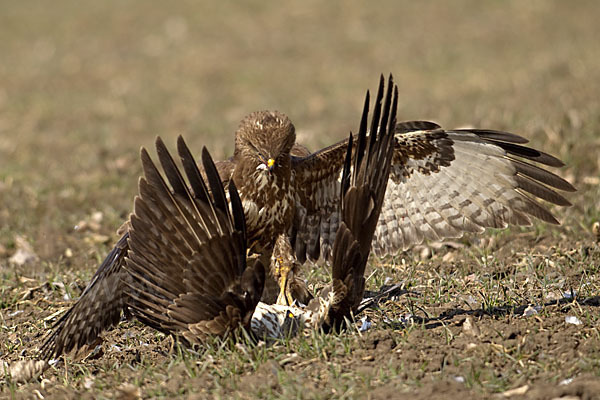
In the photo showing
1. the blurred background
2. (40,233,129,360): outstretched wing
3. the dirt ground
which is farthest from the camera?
the blurred background

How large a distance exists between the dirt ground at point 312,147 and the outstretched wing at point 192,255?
0.58 ft

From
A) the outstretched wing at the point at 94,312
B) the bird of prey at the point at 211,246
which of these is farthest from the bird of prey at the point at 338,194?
the bird of prey at the point at 211,246

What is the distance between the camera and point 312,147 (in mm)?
8539

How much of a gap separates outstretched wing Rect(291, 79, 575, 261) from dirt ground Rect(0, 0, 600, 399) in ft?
1.30

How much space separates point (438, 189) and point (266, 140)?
1.22m

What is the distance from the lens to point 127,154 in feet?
29.4

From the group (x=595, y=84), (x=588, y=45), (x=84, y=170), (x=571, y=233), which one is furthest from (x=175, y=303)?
(x=588, y=45)

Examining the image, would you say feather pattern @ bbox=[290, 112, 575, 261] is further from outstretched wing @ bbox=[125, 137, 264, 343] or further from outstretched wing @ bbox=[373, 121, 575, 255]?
outstretched wing @ bbox=[125, 137, 264, 343]

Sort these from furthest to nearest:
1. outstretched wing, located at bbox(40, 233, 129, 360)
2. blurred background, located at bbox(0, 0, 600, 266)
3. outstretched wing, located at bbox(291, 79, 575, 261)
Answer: blurred background, located at bbox(0, 0, 600, 266), outstretched wing, located at bbox(291, 79, 575, 261), outstretched wing, located at bbox(40, 233, 129, 360)

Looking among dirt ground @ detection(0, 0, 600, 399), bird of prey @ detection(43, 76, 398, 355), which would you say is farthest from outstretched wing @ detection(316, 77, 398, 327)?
dirt ground @ detection(0, 0, 600, 399)

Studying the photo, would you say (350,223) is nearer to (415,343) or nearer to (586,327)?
(415,343)

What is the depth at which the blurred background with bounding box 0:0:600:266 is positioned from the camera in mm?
7789

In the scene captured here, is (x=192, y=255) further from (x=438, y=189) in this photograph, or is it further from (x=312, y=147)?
(x=312, y=147)

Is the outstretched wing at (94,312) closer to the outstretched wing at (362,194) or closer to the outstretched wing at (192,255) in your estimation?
the outstretched wing at (192,255)
